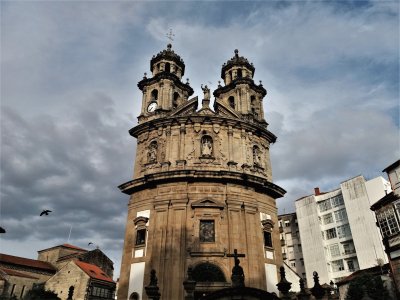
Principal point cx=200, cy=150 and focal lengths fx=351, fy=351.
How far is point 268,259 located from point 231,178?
5.82 m

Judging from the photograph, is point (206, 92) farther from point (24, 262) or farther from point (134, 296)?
point (24, 262)

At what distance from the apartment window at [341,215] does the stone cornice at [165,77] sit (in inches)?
1071

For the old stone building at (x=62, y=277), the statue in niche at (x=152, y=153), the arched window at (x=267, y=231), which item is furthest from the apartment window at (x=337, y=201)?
the old stone building at (x=62, y=277)

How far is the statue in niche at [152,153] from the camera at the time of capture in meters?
25.9

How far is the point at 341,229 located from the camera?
149 ft

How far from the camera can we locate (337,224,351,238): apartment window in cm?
4451

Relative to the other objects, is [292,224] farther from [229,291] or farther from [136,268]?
[229,291]

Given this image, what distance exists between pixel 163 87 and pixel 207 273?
15.7 m

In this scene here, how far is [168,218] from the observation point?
22609mm

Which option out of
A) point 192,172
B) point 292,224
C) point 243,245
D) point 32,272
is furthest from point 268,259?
point 32,272

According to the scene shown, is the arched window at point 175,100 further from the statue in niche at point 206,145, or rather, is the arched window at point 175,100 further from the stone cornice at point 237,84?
the statue in niche at point 206,145

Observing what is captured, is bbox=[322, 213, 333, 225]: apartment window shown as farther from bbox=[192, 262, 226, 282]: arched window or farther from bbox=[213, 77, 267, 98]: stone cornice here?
bbox=[192, 262, 226, 282]: arched window

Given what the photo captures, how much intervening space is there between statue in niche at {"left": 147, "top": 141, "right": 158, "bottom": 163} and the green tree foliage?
1795 centimetres

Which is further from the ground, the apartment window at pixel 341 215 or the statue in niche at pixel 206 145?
the apartment window at pixel 341 215
